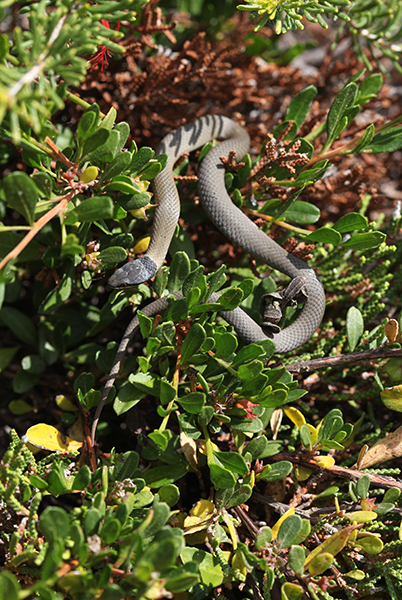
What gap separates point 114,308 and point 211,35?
2.89 metres

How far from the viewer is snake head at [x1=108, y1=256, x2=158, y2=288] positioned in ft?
8.05

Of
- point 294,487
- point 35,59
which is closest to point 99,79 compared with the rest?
point 35,59

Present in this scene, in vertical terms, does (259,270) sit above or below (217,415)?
above

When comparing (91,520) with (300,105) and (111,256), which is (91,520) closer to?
(111,256)

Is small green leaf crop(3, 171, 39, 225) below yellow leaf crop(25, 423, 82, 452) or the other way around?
the other way around

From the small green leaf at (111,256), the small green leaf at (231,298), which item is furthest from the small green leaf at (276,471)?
the small green leaf at (111,256)

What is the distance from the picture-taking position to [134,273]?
2500 mm

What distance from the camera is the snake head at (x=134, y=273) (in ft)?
8.05

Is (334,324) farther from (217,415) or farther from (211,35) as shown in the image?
(211,35)

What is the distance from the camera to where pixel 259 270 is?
285 cm

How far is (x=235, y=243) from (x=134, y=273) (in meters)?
0.63

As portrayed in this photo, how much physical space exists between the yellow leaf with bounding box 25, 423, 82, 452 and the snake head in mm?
788

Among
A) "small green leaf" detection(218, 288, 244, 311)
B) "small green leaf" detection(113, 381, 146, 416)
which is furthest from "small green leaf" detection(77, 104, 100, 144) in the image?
"small green leaf" detection(113, 381, 146, 416)

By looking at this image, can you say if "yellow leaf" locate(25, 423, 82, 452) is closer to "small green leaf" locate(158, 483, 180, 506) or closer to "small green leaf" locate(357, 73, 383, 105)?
"small green leaf" locate(158, 483, 180, 506)
